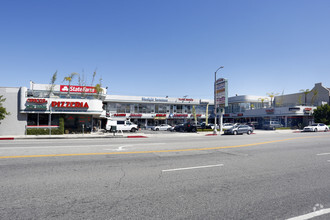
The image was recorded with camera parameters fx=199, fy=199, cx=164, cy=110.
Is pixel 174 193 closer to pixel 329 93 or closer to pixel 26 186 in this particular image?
pixel 26 186

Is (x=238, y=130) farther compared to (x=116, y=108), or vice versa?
(x=116, y=108)

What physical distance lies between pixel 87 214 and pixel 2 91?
2851cm

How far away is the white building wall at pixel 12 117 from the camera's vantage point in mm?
24594

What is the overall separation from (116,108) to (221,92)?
1136 inches

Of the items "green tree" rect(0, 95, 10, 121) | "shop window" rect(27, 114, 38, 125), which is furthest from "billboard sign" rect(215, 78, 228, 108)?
"green tree" rect(0, 95, 10, 121)

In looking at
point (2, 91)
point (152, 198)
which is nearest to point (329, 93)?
point (152, 198)

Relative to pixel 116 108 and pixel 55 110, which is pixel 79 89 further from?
pixel 55 110

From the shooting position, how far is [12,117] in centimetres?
2488

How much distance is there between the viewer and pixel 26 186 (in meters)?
5.02

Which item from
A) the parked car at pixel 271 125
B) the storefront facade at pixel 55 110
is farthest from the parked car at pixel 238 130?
the storefront facade at pixel 55 110

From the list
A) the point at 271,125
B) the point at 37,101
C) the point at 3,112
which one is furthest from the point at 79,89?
the point at 271,125

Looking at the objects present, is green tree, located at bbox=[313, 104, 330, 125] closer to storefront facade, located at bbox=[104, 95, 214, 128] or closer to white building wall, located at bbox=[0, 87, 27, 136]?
storefront facade, located at bbox=[104, 95, 214, 128]

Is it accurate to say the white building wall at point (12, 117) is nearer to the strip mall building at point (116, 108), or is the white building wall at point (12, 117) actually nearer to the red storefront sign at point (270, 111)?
the strip mall building at point (116, 108)

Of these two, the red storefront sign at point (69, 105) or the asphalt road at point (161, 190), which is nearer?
the asphalt road at point (161, 190)
